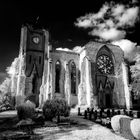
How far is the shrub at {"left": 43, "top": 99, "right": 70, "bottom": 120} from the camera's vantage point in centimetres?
1444

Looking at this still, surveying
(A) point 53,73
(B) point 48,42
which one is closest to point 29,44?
(B) point 48,42

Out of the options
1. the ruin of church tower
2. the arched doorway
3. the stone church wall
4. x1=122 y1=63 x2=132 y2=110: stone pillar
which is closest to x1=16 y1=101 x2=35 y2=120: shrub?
the ruin of church tower

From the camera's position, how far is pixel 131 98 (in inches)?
1234

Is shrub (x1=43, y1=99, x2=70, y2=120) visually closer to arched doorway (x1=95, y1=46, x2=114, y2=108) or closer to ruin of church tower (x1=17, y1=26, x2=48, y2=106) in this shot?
ruin of church tower (x1=17, y1=26, x2=48, y2=106)

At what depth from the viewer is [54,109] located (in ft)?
47.6

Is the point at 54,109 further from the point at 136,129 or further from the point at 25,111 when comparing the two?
the point at 136,129

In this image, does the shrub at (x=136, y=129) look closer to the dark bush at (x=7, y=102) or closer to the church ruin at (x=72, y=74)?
the church ruin at (x=72, y=74)

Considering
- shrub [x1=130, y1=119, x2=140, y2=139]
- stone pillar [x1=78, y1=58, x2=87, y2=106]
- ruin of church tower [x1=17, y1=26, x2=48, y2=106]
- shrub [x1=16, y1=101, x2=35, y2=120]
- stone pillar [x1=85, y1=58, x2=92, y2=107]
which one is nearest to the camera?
shrub [x1=130, y1=119, x2=140, y2=139]

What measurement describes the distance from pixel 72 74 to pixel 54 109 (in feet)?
65.7

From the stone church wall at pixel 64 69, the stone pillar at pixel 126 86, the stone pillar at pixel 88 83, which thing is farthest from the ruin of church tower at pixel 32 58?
the stone pillar at pixel 126 86

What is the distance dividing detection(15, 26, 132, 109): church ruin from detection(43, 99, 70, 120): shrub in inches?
544

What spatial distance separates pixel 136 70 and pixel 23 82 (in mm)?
21973

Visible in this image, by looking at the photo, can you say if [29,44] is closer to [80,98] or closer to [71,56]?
[71,56]

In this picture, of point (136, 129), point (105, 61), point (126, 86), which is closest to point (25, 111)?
point (136, 129)
